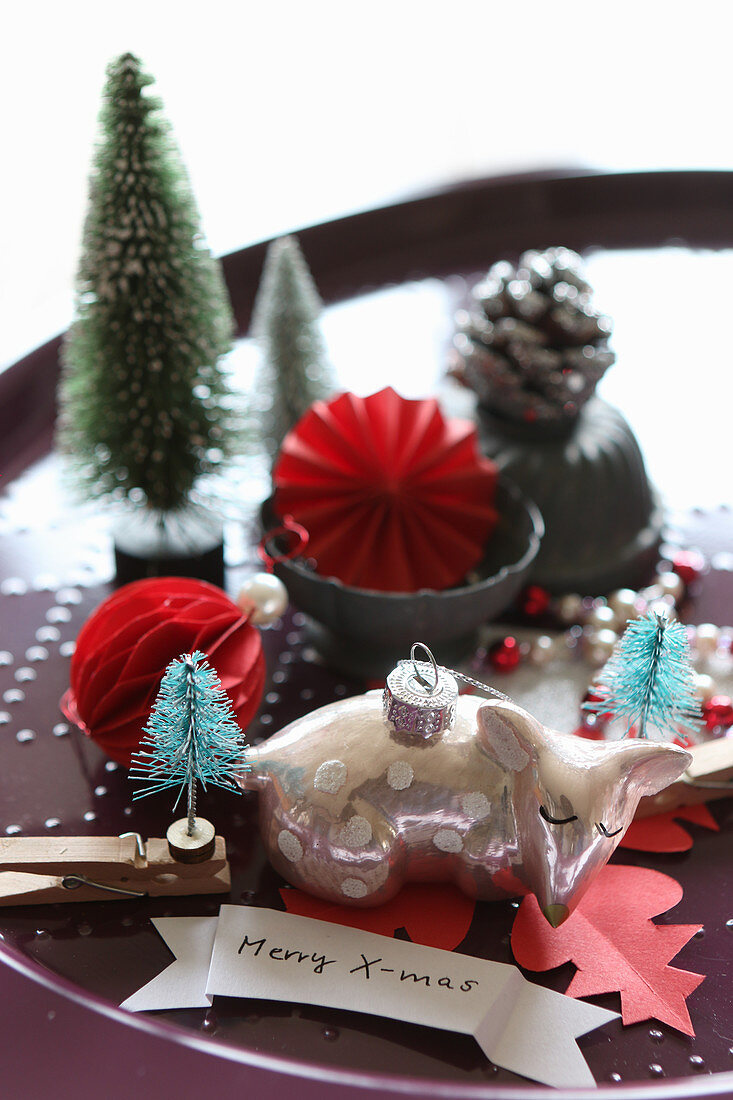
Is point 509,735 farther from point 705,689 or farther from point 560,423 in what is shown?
point 560,423

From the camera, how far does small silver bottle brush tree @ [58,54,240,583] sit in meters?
0.68

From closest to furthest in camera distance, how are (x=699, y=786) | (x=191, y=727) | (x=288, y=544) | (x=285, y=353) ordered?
1. (x=191, y=727)
2. (x=699, y=786)
3. (x=288, y=544)
4. (x=285, y=353)

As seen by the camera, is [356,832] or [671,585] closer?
[356,832]

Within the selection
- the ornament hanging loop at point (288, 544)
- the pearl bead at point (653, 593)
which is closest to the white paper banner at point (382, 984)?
the ornament hanging loop at point (288, 544)

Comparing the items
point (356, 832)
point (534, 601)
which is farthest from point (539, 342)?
point (356, 832)

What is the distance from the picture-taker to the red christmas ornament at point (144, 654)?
598 millimetres

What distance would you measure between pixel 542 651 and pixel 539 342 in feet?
0.68

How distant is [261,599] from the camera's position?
66 cm

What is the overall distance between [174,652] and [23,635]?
7.6 inches

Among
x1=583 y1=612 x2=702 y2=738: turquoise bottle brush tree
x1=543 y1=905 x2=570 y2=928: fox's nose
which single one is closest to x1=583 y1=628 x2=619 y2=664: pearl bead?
x1=583 y1=612 x2=702 y2=738: turquoise bottle brush tree

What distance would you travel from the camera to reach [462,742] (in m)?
0.54

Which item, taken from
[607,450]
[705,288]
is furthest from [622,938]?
[705,288]

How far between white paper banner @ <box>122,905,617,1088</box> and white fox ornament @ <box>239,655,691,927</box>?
28 millimetres

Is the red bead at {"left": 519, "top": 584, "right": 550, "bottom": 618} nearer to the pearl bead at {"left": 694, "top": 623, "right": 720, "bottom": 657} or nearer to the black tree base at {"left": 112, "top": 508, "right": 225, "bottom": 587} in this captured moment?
the pearl bead at {"left": 694, "top": 623, "right": 720, "bottom": 657}
